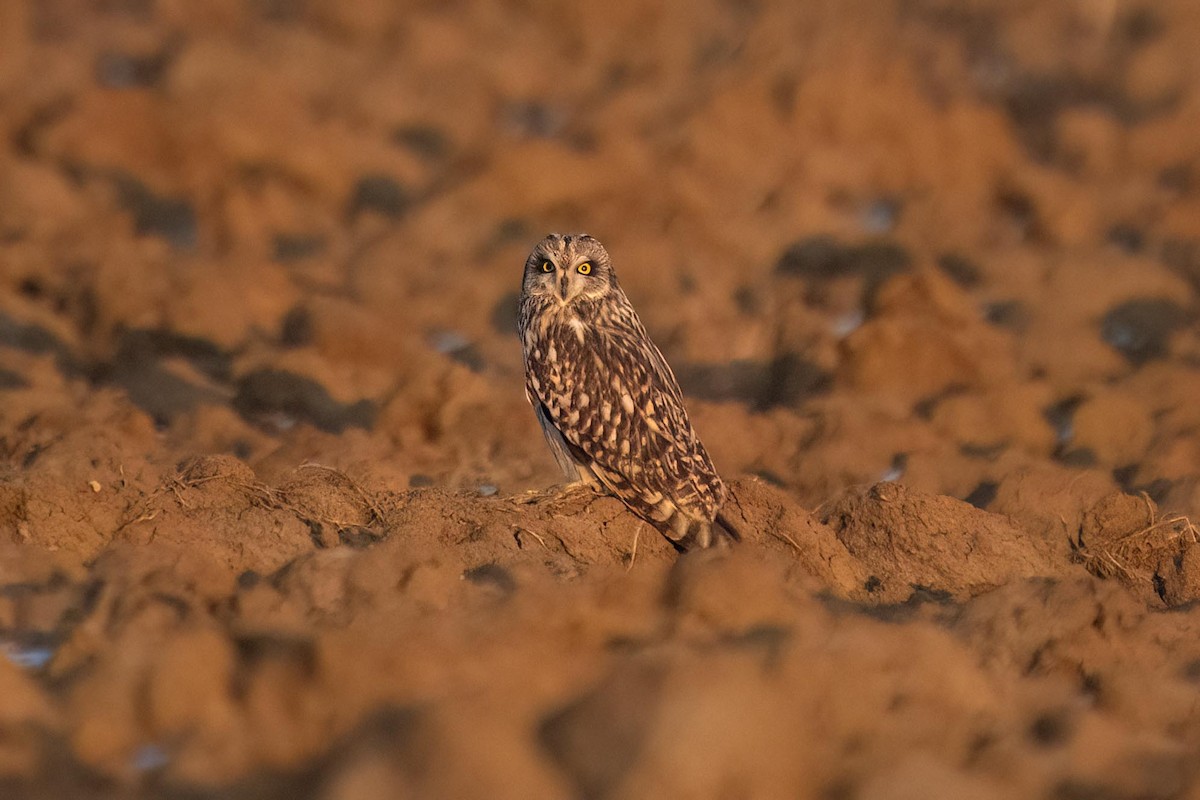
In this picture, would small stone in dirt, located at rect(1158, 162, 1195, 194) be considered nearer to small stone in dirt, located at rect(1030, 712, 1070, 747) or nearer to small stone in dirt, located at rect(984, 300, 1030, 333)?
small stone in dirt, located at rect(984, 300, 1030, 333)

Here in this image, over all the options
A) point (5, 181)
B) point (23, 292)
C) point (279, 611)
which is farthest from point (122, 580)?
point (5, 181)

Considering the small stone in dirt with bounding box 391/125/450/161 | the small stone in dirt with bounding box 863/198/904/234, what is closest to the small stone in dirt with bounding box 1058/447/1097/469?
the small stone in dirt with bounding box 863/198/904/234

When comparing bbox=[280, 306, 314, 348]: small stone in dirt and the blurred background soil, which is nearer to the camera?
the blurred background soil

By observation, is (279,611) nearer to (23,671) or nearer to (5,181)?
(23,671)

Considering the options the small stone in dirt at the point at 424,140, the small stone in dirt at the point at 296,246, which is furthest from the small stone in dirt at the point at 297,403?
the small stone in dirt at the point at 424,140

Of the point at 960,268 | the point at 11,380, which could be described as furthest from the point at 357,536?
the point at 960,268

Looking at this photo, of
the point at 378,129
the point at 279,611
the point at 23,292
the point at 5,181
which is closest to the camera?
the point at 279,611
